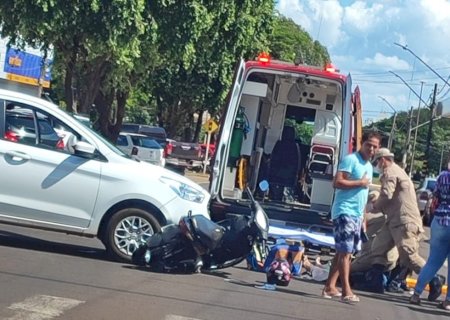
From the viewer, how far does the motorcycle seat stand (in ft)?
35.8

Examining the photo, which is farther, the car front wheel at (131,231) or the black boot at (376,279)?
the black boot at (376,279)

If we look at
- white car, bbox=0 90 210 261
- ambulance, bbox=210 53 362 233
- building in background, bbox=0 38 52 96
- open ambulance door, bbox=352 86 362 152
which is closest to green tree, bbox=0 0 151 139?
ambulance, bbox=210 53 362 233

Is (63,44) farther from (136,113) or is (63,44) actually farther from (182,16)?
(136,113)

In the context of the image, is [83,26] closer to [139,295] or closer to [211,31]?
[211,31]

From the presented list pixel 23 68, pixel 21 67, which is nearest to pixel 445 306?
pixel 21 67

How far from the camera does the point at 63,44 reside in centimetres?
2889

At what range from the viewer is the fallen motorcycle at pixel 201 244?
35.8ft

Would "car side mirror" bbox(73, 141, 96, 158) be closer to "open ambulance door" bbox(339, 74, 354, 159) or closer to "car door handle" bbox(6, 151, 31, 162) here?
"car door handle" bbox(6, 151, 31, 162)

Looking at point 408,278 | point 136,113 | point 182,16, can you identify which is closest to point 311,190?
point 408,278

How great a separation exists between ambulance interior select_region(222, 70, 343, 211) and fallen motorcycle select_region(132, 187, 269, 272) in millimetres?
2702

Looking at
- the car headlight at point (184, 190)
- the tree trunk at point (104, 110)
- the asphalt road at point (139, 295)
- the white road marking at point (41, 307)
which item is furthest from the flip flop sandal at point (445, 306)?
the tree trunk at point (104, 110)

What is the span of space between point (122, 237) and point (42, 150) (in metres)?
1.37

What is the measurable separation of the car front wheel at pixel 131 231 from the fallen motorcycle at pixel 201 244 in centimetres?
18

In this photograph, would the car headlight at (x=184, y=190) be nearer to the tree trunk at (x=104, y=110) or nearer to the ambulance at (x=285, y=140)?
the ambulance at (x=285, y=140)
